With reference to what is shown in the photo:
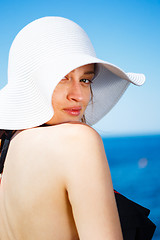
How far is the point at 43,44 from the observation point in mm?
1347

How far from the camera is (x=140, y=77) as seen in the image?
69.1 inches

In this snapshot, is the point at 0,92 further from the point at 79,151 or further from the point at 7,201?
the point at 79,151

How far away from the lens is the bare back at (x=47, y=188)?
966 mm

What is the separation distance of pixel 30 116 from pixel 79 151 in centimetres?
41

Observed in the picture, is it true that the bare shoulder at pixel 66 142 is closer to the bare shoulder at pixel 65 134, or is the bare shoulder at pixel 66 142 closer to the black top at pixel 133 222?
the bare shoulder at pixel 65 134

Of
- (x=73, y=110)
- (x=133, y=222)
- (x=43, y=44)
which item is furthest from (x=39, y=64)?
(x=133, y=222)

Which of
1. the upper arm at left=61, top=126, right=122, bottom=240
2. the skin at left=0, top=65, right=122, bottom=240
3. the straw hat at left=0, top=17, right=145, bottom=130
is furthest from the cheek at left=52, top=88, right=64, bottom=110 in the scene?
the upper arm at left=61, top=126, right=122, bottom=240

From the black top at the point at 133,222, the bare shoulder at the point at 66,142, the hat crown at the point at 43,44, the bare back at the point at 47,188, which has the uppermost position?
the hat crown at the point at 43,44

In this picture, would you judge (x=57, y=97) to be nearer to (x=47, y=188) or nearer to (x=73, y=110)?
(x=73, y=110)

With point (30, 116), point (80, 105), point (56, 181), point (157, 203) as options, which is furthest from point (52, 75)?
point (157, 203)

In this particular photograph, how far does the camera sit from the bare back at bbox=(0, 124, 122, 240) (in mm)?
966

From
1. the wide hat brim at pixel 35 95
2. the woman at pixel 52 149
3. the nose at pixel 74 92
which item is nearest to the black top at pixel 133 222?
the woman at pixel 52 149

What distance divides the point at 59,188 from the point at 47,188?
0.06m

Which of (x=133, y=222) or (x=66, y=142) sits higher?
(x=66, y=142)
